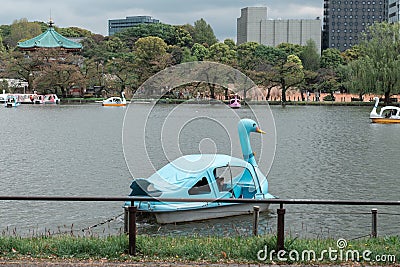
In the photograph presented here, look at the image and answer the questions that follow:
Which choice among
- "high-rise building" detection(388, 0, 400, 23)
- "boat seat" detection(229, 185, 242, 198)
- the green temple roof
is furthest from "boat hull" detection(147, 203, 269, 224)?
"high-rise building" detection(388, 0, 400, 23)

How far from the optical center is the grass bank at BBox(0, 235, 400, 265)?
19.2 feet

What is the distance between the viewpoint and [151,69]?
63.5 m

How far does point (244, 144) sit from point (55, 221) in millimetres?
3996

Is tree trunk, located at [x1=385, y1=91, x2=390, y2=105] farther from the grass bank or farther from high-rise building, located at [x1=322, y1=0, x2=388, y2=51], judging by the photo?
high-rise building, located at [x1=322, y1=0, x2=388, y2=51]

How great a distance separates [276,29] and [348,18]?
47.7ft

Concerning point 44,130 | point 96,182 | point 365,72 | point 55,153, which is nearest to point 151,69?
point 365,72

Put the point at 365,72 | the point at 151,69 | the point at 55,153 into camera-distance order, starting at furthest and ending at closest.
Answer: the point at 151,69 < the point at 365,72 < the point at 55,153

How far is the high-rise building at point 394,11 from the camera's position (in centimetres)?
9231

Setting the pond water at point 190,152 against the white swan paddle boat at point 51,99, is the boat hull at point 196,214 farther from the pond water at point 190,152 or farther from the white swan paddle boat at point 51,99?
the white swan paddle boat at point 51,99

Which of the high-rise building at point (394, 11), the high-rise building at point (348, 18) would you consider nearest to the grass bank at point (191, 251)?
the high-rise building at point (394, 11)

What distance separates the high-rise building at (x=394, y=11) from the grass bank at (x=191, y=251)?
91.1 metres

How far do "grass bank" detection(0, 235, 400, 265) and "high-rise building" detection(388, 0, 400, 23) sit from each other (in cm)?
9106

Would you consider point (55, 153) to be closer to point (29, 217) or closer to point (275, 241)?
point (29, 217)

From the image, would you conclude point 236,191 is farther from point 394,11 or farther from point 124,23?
point 124,23
